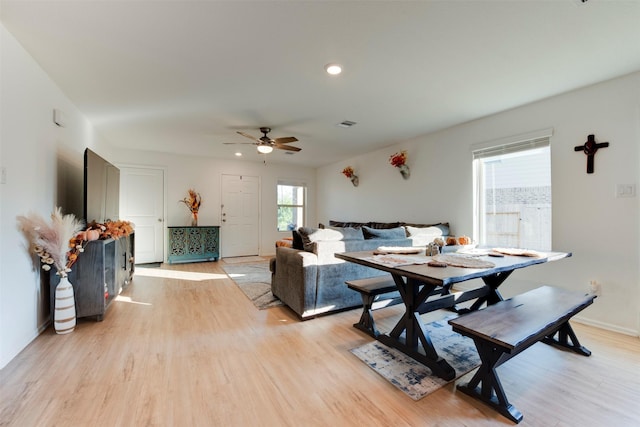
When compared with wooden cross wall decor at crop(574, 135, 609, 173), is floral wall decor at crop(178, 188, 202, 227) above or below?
below

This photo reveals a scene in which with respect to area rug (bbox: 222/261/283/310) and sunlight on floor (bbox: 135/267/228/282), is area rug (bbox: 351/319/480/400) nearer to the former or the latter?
area rug (bbox: 222/261/283/310)

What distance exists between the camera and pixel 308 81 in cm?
257

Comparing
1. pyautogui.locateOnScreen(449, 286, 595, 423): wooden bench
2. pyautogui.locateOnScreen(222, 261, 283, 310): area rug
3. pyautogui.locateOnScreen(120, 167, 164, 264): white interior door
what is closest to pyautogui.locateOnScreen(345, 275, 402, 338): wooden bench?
pyautogui.locateOnScreen(449, 286, 595, 423): wooden bench

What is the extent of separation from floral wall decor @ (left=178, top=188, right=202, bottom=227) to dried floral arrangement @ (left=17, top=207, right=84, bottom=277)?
11.3 feet

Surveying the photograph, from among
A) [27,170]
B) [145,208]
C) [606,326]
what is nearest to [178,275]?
[145,208]

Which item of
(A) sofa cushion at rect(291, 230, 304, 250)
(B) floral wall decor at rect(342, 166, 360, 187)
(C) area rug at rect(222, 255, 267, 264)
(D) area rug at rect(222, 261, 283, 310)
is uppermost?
(B) floral wall decor at rect(342, 166, 360, 187)

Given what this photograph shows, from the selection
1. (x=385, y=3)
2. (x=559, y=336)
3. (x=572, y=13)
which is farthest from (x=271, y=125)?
(x=559, y=336)

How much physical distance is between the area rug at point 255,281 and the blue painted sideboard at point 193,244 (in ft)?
2.51

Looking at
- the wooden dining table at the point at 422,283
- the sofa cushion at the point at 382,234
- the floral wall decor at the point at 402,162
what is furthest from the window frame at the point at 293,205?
the wooden dining table at the point at 422,283

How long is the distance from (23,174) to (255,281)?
272cm

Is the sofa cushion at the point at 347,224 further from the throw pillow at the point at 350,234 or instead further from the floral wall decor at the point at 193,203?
the floral wall decor at the point at 193,203

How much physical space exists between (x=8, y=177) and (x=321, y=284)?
257cm

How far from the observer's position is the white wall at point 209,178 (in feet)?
18.5

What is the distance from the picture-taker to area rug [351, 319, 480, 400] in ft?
5.53
